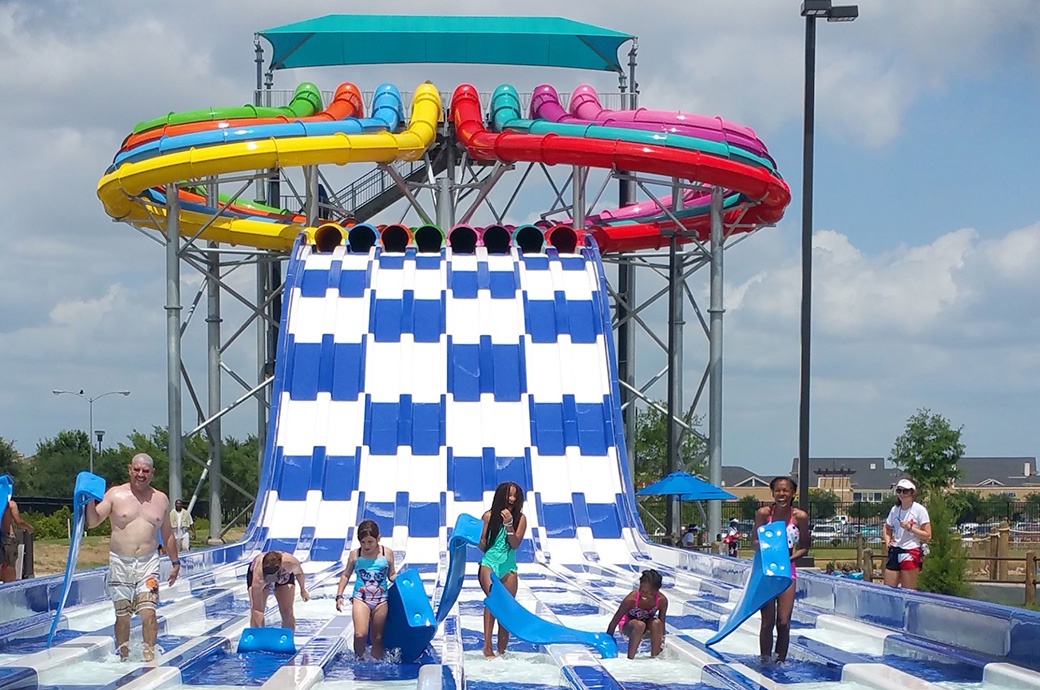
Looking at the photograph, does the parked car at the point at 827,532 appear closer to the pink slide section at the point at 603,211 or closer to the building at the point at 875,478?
the pink slide section at the point at 603,211

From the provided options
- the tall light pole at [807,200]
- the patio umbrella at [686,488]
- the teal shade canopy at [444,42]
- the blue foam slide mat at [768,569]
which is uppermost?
the teal shade canopy at [444,42]

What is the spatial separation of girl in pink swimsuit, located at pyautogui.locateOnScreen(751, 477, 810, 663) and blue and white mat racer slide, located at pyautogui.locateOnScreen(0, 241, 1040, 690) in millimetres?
244

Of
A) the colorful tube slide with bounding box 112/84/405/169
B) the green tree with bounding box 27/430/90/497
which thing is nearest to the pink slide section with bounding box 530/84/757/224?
the colorful tube slide with bounding box 112/84/405/169

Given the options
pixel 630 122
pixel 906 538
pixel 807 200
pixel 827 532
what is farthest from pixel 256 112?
pixel 827 532

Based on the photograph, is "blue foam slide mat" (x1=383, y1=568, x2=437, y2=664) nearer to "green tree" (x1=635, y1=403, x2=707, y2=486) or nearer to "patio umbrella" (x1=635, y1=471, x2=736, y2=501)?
"patio umbrella" (x1=635, y1=471, x2=736, y2=501)

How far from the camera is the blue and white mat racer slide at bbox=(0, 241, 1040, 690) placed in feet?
26.8

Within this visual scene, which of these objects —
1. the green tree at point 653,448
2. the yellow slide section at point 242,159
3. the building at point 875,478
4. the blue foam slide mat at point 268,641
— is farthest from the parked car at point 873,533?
the building at point 875,478

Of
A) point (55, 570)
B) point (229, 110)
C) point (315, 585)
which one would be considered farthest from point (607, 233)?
point (315, 585)

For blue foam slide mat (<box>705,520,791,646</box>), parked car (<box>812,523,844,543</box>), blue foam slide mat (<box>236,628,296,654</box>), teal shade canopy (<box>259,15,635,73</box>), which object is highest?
teal shade canopy (<box>259,15,635,73</box>)

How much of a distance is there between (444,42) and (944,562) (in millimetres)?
14158

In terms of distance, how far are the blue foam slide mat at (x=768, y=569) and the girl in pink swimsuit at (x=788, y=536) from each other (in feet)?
0.17

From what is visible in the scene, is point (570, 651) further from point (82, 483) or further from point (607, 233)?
point (607, 233)

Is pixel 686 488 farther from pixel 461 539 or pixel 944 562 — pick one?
pixel 461 539

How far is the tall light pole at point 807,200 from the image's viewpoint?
15.0 metres
